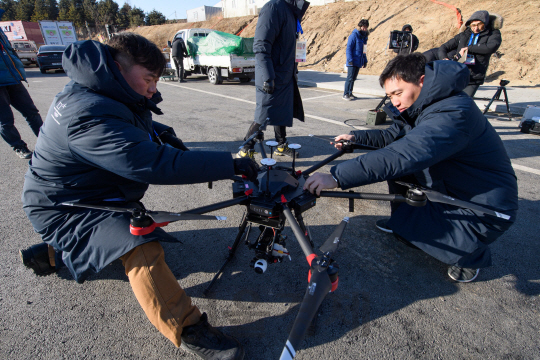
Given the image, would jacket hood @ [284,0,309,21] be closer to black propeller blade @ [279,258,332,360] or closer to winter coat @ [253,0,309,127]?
winter coat @ [253,0,309,127]

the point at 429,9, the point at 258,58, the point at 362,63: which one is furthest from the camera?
the point at 429,9

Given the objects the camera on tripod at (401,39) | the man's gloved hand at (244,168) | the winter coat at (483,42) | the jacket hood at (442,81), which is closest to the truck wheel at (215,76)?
the camera on tripod at (401,39)

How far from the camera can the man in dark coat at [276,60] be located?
12.3ft

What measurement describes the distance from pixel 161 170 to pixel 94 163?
0.40 m

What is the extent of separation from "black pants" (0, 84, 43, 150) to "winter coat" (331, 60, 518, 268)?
5001mm

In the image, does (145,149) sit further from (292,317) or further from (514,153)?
(514,153)

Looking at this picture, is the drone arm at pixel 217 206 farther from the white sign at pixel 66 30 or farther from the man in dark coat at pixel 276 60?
the white sign at pixel 66 30

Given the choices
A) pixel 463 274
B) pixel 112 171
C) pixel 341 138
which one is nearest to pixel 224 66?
pixel 341 138

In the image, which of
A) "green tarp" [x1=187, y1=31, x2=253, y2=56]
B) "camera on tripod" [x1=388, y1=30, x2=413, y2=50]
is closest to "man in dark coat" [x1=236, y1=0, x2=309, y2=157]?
"camera on tripod" [x1=388, y1=30, x2=413, y2=50]

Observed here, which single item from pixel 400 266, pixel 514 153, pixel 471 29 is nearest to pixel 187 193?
pixel 400 266

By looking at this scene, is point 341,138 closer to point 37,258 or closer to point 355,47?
point 37,258

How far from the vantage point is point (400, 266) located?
2.43 meters

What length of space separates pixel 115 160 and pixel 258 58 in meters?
2.89

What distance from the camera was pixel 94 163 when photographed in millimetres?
1604
